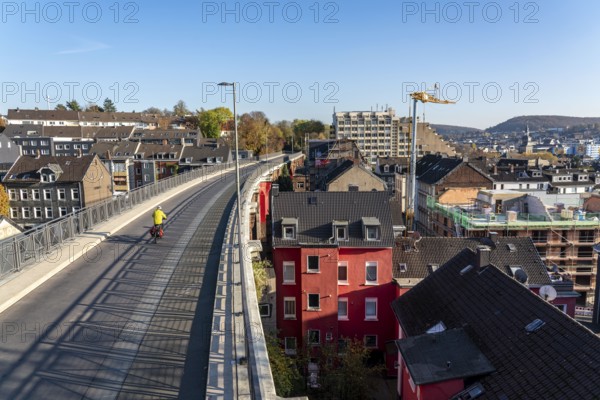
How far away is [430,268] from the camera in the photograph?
2227 cm

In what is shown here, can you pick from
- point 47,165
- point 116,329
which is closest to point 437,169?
point 47,165

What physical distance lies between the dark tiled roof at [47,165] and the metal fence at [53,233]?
2912 cm

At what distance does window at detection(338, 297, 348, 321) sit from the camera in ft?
72.5

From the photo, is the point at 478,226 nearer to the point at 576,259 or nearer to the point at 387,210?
the point at 576,259

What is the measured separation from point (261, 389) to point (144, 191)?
67.9ft

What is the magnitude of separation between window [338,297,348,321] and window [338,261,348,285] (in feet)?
2.65

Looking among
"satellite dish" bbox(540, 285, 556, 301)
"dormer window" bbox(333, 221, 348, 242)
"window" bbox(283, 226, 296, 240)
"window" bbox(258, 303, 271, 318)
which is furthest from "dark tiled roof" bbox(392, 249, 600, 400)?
"window" bbox(283, 226, 296, 240)

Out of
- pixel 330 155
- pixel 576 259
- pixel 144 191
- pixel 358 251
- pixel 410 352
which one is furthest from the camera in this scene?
pixel 330 155

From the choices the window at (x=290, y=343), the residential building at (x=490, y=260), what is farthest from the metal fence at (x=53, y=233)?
the residential building at (x=490, y=260)

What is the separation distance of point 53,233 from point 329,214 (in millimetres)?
12827

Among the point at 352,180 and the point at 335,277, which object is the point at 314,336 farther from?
the point at 352,180

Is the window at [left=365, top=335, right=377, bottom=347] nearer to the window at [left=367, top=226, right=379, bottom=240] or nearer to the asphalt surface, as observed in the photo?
the window at [left=367, top=226, right=379, bottom=240]

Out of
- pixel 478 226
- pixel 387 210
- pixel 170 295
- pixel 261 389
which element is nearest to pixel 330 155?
pixel 478 226

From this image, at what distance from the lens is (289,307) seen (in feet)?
72.7
